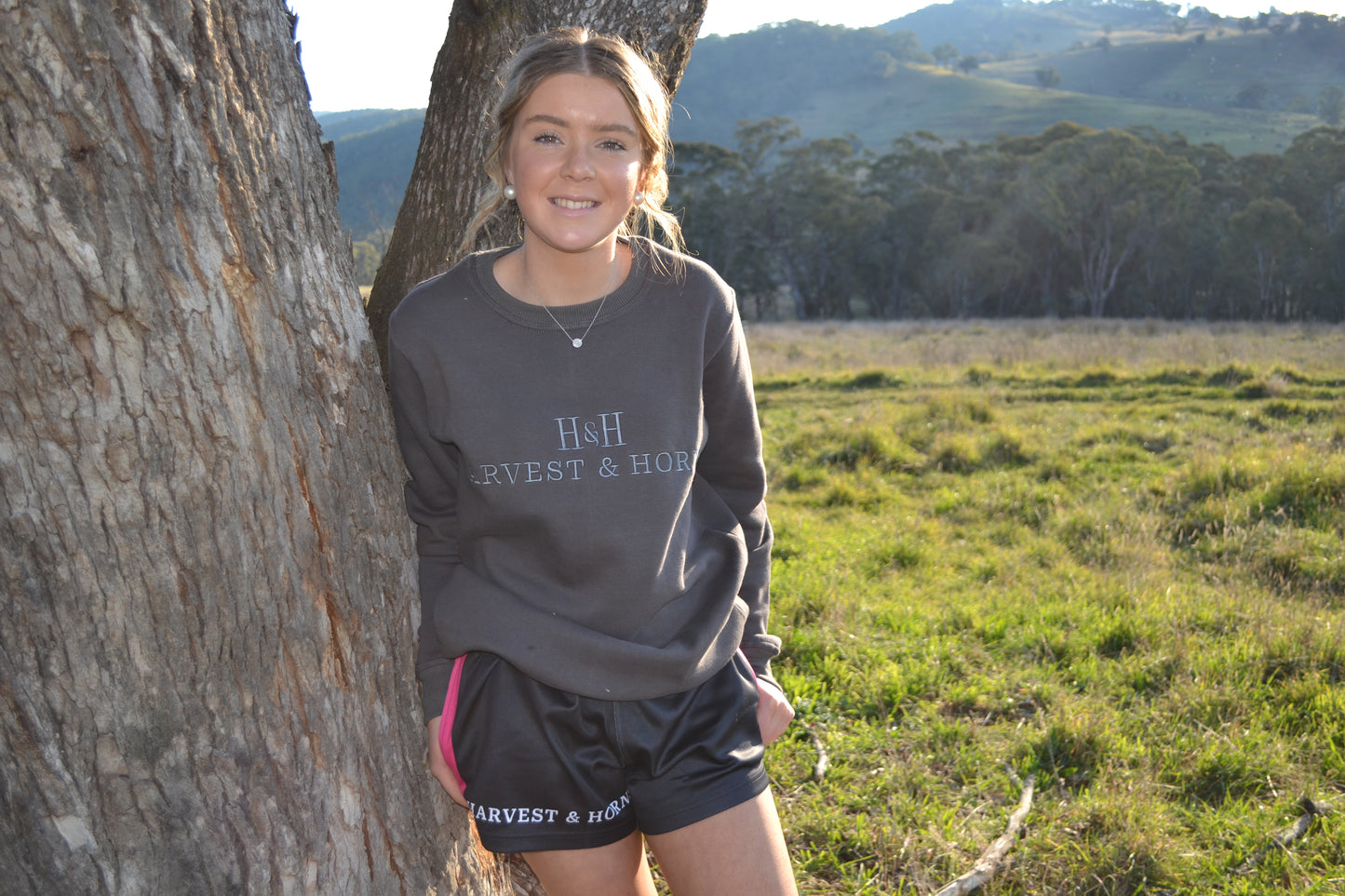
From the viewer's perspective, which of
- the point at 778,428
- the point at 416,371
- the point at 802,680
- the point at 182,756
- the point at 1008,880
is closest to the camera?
the point at 182,756

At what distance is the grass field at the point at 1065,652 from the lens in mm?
2684

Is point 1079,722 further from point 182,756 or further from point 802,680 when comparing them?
point 182,756

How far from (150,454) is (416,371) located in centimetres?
51

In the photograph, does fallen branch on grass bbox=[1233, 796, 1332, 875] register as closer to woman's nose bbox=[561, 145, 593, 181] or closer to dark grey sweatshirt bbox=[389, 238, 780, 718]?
dark grey sweatshirt bbox=[389, 238, 780, 718]

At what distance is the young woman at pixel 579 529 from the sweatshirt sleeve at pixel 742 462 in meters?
0.02

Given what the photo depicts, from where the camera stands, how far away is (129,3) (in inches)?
47.9

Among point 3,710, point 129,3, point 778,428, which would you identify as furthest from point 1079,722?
point 778,428

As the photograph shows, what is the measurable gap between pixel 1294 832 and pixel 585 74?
2.94m

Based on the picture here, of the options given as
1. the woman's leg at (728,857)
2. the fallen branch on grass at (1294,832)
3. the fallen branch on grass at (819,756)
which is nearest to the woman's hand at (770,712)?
the woman's leg at (728,857)

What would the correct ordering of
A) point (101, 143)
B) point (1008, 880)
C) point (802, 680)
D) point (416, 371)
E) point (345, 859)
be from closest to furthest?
point (101, 143), point (345, 859), point (416, 371), point (1008, 880), point (802, 680)

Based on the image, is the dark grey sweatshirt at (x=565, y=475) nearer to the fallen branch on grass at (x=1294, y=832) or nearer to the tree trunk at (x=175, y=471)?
the tree trunk at (x=175, y=471)

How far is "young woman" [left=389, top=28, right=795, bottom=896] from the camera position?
5.39ft

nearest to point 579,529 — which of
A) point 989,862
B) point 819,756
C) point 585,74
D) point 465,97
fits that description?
point 585,74

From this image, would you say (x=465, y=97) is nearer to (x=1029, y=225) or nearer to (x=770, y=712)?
(x=770, y=712)
